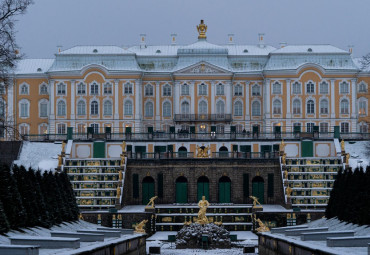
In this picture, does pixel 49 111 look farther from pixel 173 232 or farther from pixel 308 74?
pixel 173 232

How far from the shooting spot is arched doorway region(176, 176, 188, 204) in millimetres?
76000

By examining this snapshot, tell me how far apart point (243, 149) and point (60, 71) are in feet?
96.3

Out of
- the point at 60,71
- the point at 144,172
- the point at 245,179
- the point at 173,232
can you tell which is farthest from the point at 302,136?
the point at 60,71

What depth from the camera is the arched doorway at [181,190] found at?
7600cm

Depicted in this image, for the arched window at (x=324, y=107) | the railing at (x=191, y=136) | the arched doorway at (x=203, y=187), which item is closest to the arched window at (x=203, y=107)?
the arched window at (x=324, y=107)

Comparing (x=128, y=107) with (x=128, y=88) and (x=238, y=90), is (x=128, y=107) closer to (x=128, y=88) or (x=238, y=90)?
(x=128, y=88)

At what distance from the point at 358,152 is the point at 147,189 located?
775 inches

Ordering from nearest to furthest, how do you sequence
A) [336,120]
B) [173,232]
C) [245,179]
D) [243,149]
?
[173,232] < [245,179] < [243,149] < [336,120]

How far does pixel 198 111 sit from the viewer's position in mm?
105375

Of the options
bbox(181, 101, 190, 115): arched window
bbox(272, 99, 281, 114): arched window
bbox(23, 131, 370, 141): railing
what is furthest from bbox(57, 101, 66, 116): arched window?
bbox(272, 99, 281, 114): arched window

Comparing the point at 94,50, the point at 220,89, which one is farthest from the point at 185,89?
the point at 94,50

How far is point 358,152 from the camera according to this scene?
268 feet

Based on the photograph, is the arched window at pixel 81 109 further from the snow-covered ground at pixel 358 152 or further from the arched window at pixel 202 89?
the snow-covered ground at pixel 358 152

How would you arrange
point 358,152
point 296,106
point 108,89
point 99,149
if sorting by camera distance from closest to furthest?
point 358,152, point 99,149, point 296,106, point 108,89
